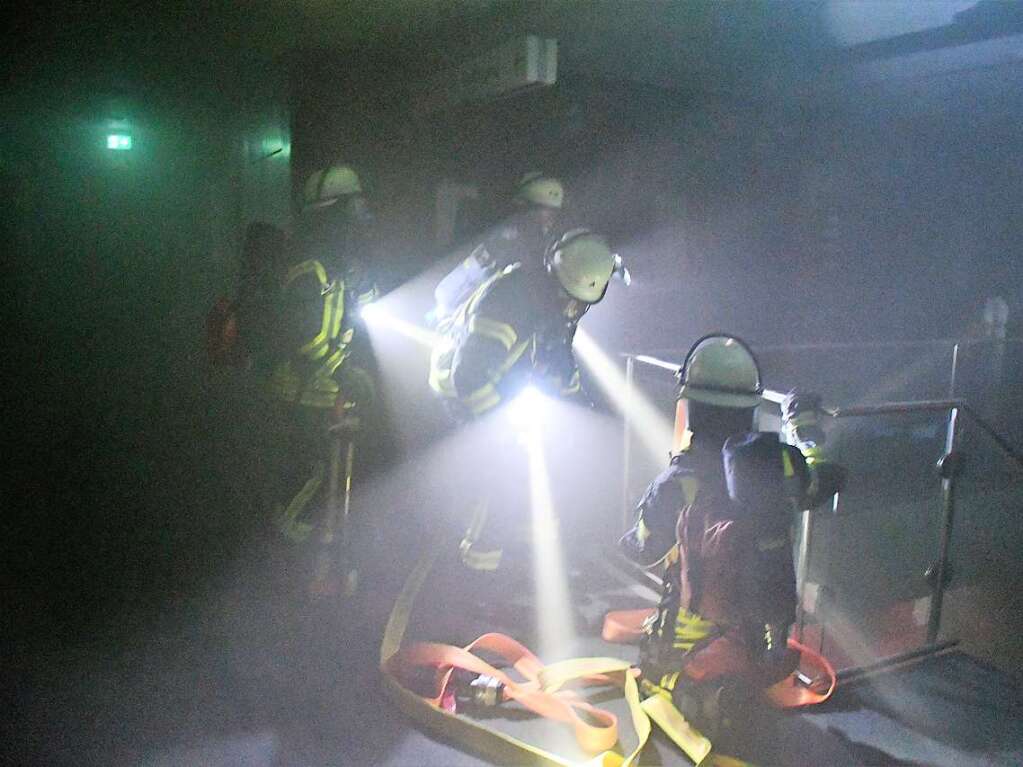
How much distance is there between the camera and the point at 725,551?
256 cm

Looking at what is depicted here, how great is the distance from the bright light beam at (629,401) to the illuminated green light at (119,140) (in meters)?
4.39

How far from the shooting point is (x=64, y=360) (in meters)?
7.63

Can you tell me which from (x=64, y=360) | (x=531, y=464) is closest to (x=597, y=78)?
(x=531, y=464)

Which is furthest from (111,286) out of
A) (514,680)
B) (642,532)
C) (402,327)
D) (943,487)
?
(943,487)

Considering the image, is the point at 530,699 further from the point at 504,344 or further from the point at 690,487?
the point at 504,344

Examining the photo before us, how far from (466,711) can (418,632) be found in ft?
2.23

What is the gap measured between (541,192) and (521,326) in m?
0.88

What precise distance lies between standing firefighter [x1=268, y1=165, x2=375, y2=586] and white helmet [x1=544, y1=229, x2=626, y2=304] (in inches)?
42.3

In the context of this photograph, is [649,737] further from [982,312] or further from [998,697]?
[982,312]

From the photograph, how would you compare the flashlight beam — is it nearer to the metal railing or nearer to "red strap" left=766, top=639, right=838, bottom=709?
the metal railing

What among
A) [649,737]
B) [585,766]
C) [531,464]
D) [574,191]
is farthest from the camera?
[574,191]

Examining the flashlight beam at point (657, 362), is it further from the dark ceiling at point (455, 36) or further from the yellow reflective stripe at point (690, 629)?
the dark ceiling at point (455, 36)

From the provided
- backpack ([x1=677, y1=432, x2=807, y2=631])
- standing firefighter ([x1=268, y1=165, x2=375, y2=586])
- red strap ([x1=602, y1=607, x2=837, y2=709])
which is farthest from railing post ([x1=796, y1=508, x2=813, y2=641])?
standing firefighter ([x1=268, y1=165, x2=375, y2=586])

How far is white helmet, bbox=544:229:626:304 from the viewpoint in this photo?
324 centimetres
